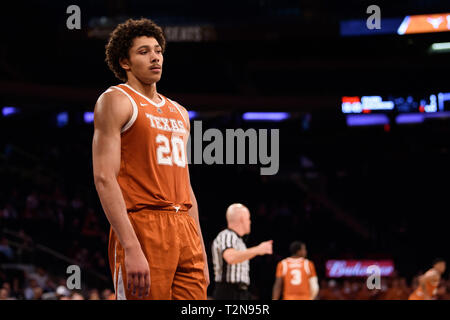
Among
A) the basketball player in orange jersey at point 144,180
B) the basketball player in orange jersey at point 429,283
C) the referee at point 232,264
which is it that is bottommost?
the basketball player in orange jersey at point 429,283

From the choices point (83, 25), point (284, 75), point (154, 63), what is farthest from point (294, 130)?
point (154, 63)

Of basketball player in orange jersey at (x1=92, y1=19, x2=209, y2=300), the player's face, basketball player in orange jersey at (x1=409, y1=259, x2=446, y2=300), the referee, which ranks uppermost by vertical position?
the player's face

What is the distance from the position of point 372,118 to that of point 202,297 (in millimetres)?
15423

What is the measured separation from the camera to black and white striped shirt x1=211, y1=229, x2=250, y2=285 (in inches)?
252

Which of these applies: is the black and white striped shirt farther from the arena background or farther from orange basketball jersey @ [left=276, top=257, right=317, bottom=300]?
the arena background

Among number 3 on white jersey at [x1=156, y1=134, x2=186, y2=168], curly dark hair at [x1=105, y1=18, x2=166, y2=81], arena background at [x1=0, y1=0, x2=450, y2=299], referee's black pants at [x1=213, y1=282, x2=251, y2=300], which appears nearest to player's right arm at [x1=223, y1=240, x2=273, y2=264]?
referee's black pants at [x1=213, y1=282, x2=251, y2=300]

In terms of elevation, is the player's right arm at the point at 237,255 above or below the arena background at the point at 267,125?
below

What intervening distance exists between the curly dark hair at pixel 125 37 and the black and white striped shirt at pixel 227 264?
372 cm

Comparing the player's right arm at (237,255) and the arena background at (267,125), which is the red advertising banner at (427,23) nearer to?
the arena background at (267,125)

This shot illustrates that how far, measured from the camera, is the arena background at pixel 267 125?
15047mm

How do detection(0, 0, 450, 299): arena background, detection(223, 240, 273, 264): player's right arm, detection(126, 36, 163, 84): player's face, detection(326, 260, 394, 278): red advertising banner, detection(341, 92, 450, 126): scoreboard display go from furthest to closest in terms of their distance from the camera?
detection(326, 260, 394, 278): red advertising banner < detection(341, 92, 450, 126): scoreboard display < detection(0, 0, 450, 299): arena background < detection(223, 240, 273, 264): player's right arm < detection(126, 36, 163, 84): player's face

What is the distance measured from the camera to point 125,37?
9.43 ft

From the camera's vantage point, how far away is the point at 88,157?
1748 centimetres


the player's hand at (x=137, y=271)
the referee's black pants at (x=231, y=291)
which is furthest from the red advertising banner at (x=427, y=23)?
the player's hand at (x=137, y=271)
